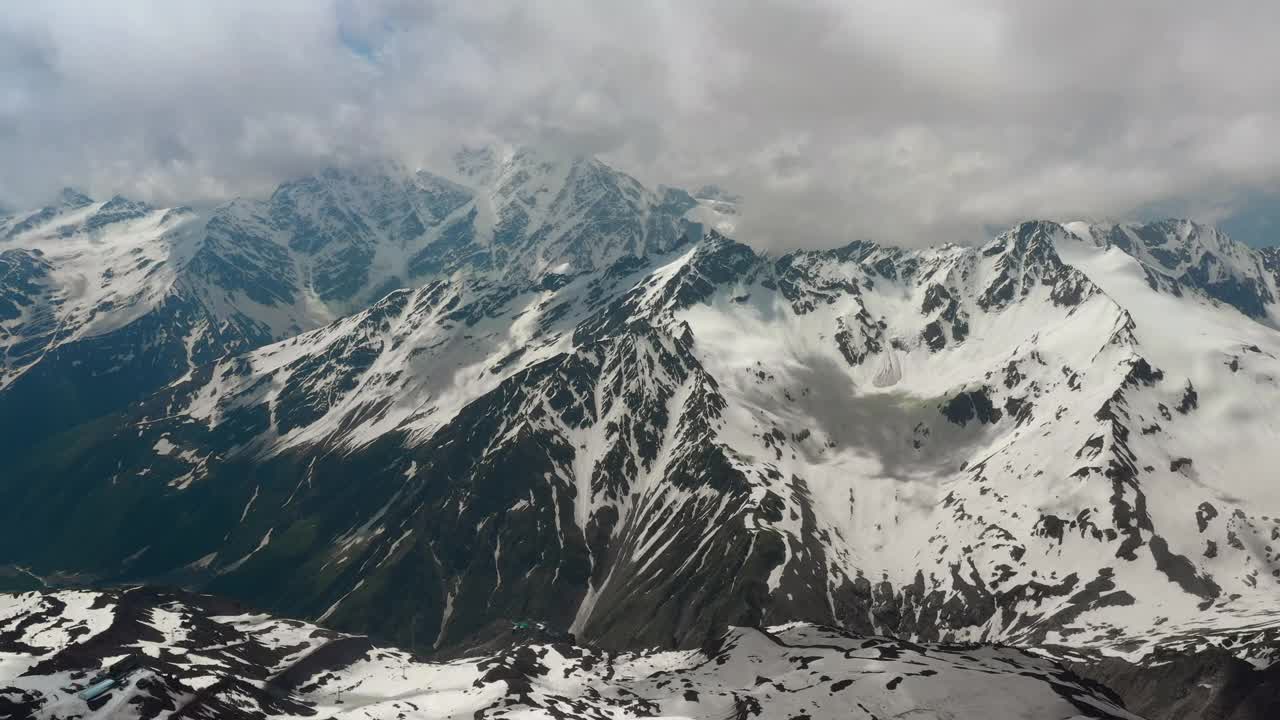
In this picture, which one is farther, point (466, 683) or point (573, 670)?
point (573, 670)

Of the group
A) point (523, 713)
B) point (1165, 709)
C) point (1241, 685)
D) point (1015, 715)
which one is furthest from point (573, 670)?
point (1241, 685)

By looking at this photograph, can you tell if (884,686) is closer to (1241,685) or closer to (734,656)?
(734,656)

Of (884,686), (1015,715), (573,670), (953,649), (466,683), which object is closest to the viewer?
(1015,715)

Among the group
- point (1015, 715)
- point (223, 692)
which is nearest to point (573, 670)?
point (223, 692)

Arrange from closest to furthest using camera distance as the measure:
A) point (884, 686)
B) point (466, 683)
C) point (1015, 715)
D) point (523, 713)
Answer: point (1015, 715) < point (884, 686) < point (523, 713) < point (466, 683)

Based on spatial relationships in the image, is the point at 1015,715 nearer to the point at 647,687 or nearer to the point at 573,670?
the point at 647,687

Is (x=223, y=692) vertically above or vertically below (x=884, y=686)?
below
